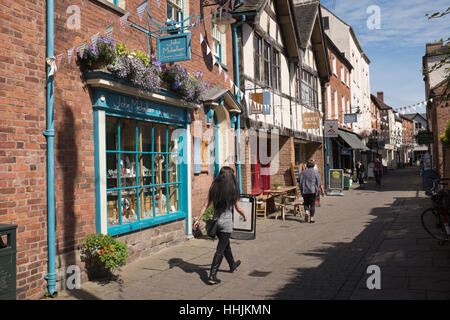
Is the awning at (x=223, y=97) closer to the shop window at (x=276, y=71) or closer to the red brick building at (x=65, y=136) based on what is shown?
the red brick building at (x=65, y=136)

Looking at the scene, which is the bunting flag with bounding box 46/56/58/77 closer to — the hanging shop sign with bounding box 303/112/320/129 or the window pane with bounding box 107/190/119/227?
the window pane with bounding box 107/190/119/227

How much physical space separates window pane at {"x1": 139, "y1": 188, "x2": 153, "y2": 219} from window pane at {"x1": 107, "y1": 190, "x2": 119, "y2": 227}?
2.18 ft

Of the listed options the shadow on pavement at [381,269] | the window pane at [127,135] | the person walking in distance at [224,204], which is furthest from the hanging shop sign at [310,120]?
the person walking in distance at [224,204]

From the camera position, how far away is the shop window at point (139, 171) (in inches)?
264

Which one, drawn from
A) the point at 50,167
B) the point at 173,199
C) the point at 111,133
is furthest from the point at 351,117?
the point at 50,167

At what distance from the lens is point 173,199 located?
8578mm

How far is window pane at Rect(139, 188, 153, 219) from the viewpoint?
743cm

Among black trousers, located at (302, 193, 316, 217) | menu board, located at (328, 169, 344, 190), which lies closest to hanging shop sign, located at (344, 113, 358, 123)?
menu board, located at (328, 169, 344, 190)

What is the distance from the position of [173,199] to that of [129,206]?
1591 millimetres

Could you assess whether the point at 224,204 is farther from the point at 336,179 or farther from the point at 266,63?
the point at 336,179

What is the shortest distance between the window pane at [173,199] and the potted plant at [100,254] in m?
2.63
